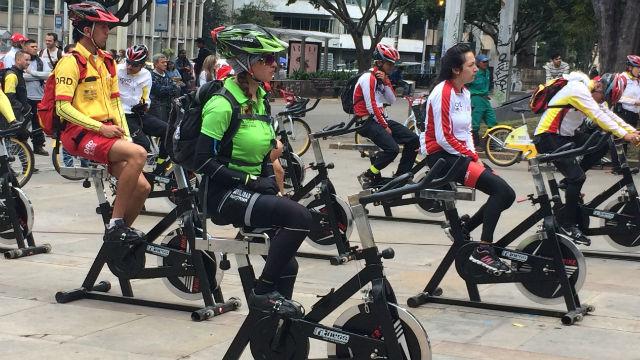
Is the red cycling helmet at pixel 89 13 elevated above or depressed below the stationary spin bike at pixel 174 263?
above

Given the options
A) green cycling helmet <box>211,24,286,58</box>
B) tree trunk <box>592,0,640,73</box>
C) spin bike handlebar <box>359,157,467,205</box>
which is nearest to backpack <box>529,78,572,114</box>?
green cycling helmet <box>211,24,286,58</box>

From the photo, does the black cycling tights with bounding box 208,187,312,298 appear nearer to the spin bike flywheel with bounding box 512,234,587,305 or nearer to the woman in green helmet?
the woman in green helmet

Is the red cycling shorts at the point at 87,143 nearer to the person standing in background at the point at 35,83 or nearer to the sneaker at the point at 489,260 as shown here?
the sneaker at the point at 489,260

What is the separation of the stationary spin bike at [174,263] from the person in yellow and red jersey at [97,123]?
0.11 metres

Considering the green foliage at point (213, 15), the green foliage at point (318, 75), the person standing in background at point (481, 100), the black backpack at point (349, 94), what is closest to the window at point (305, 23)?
the green foliage at point (213, 15)

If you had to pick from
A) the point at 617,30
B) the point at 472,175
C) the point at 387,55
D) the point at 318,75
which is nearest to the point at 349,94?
the point at 387,55

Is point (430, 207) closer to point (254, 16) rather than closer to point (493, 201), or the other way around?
point (493, 201)

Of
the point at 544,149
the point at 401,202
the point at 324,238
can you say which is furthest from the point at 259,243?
the point at 401,202

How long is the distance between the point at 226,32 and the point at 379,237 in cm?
526

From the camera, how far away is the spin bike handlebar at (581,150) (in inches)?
285

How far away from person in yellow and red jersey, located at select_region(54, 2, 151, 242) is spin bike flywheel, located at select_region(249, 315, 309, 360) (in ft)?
7.27

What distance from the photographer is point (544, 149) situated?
9539 mm

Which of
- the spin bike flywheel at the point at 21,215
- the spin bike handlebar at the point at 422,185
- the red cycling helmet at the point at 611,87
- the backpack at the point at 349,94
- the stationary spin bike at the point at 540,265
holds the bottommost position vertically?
the spin bike flywheel at the point at 21,215

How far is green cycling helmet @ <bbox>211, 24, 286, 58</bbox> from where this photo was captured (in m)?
5.27
